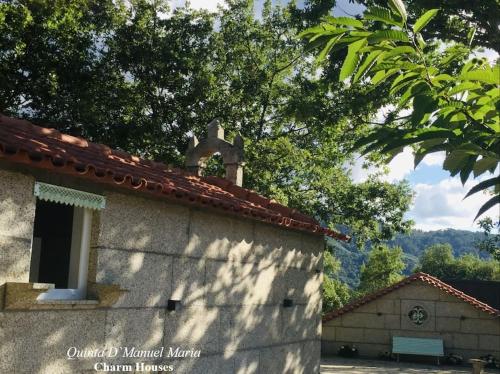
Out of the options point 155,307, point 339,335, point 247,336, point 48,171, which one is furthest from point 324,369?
point 48,171

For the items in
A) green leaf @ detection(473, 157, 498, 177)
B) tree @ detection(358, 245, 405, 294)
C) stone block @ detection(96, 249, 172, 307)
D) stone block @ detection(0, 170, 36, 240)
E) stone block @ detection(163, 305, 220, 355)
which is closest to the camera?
green leaf @ detection(473, 157, 498, 177)

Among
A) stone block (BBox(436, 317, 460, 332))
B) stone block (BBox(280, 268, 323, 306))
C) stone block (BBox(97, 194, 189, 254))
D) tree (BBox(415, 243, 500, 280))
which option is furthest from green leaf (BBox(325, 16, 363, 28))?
tree (BBox(415, 243, 500, 280))

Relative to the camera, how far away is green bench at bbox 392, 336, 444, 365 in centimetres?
2183

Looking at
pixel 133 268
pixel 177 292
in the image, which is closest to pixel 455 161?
pixel 133 268

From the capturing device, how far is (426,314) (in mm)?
22734

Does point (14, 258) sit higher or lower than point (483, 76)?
lower

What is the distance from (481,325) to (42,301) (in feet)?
67.4

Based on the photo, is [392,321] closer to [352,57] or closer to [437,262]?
[352,57]

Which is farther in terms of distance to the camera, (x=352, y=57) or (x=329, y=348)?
(x=329, y=348)

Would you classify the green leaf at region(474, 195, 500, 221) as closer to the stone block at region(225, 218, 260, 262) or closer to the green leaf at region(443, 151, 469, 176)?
the green leaf at region(443, 151, 469, 176)

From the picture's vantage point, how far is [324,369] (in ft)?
60.3

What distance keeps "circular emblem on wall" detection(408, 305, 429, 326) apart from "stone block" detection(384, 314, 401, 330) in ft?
1.58

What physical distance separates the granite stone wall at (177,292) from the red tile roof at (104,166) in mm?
337

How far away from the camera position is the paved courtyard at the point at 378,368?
1873cm
